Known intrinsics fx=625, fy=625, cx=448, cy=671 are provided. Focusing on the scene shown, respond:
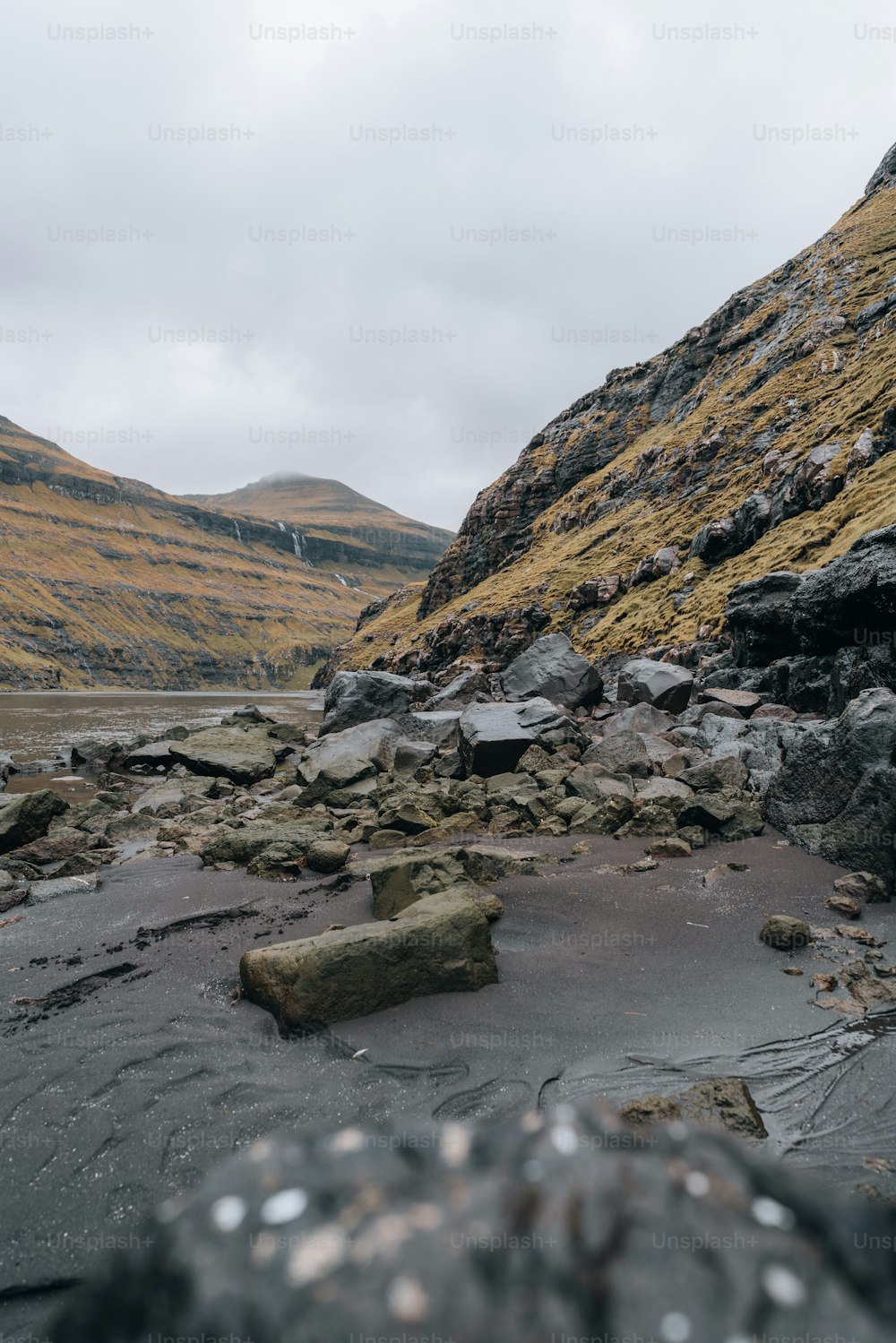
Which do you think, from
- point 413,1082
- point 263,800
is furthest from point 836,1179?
point 263,800

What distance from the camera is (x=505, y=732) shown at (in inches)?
669

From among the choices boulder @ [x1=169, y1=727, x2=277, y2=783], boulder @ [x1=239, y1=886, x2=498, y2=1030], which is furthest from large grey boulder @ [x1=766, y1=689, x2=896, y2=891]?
boulder @ [x1=169, y1=727, x2=277, y2=783]

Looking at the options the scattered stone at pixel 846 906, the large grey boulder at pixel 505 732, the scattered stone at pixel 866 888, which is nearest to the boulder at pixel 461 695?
the large grey boulder at pixel 505 732

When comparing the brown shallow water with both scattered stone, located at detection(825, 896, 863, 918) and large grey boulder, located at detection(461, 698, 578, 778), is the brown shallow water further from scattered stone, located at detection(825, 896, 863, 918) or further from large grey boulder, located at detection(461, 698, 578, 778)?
large grey boulder, located at detection(461, 698, 578, 778)

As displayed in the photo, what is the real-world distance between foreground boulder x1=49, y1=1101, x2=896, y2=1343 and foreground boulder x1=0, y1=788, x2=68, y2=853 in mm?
12761

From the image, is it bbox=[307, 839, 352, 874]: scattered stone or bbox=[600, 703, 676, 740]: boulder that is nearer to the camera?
bbox=[307, 839, 352, 874]: scattered stone

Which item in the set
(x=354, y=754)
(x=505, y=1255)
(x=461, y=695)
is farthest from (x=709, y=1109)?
(x=461, y=695)

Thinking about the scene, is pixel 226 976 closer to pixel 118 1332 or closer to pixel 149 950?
pixel 149 950

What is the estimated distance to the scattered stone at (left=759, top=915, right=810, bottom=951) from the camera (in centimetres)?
680

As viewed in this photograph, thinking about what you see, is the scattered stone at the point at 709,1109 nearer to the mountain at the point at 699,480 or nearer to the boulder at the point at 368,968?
the boulder at the point at 368,968

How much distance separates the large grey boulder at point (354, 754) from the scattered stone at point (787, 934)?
37.1ft

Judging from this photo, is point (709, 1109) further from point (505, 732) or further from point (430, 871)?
point (505, 732)

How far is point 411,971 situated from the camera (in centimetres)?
606

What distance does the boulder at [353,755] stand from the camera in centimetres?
1672
